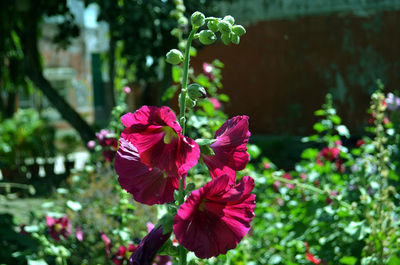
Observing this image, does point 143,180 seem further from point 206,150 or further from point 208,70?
point 208,70

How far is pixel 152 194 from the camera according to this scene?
914 mm

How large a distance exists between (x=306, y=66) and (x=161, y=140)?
10.3 meters

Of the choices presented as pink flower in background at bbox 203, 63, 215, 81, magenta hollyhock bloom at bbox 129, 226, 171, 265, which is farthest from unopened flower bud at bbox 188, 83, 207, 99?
pink flower in background at bbox 203, 63, 215, 81

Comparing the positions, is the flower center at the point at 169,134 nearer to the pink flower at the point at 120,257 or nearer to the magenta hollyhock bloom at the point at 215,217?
the magenta hollyhock bloom at the point at 215,217

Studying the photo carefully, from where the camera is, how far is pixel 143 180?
0.92 metres

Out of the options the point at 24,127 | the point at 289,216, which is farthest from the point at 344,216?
the point at 24,127

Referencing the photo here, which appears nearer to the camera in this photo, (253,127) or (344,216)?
(344,216)

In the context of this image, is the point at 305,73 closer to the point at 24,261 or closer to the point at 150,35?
the point at 150,35

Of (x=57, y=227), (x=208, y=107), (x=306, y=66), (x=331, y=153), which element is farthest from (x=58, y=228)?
(x=306, y=66)

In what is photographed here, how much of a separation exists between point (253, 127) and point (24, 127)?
15.9 ft

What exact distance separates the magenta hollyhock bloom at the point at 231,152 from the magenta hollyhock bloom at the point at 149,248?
A: 0.49 feet

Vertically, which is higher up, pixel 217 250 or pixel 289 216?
pixel 217 250

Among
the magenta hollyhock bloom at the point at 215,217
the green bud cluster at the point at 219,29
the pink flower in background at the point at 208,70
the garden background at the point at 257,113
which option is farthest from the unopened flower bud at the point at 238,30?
the pink flower in background at the point at 208,70

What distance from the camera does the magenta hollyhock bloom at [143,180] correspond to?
91cm
